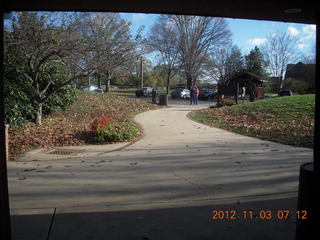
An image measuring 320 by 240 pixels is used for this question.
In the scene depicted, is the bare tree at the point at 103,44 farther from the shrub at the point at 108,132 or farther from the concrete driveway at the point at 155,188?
the concrete driveway at the point at 155,188

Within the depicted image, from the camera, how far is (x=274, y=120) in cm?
1270

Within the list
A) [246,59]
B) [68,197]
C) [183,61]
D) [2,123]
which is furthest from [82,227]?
[246,59]

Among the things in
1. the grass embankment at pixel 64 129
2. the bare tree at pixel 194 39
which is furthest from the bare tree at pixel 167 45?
the grass embankment at pixel 64 129

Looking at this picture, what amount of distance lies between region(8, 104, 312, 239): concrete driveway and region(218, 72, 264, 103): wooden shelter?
1333 cm

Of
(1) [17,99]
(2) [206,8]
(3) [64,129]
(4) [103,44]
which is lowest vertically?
(3) [64,129]

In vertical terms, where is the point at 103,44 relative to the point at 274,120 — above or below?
above

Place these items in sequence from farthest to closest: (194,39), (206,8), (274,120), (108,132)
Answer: (194,39) → (274,120) → (108,132) → (206,8)

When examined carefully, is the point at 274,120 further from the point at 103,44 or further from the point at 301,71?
the point at 301,71

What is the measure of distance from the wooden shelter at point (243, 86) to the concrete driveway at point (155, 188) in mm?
13329

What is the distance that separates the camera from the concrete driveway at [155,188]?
3555 millimetres

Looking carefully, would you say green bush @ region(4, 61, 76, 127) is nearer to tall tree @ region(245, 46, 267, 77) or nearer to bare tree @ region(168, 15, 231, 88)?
bare tree @ region(168, 15, 231, 88)

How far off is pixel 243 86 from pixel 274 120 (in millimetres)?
15615
